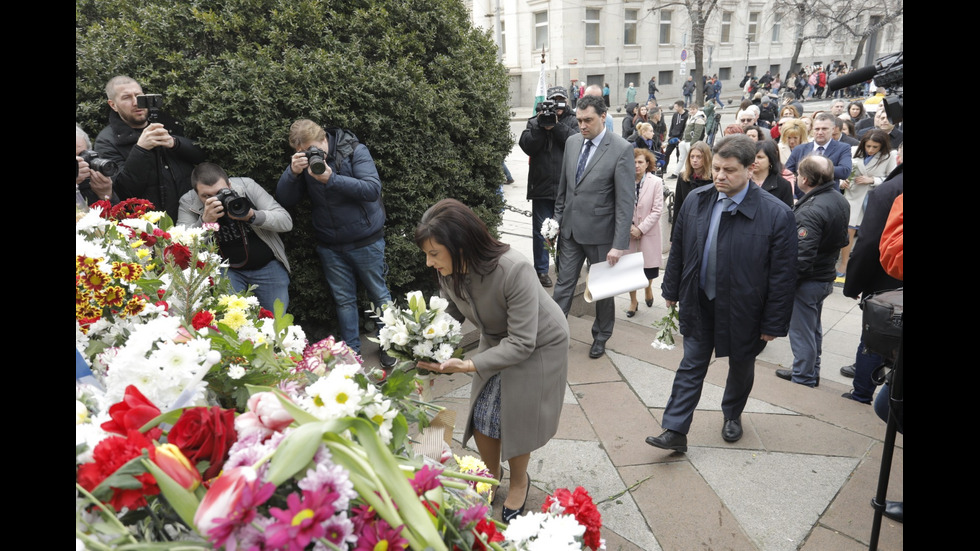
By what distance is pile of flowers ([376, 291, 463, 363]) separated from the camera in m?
2.40

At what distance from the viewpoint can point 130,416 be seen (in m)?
1.03

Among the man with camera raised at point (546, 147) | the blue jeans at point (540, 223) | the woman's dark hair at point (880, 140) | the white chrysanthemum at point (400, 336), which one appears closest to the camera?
the white chrysanthemum at point (400, 336)

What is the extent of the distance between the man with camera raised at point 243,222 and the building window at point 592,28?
30.4 m

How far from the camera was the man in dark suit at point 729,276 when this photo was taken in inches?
131

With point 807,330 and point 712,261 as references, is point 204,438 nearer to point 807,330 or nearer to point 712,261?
point 712,261

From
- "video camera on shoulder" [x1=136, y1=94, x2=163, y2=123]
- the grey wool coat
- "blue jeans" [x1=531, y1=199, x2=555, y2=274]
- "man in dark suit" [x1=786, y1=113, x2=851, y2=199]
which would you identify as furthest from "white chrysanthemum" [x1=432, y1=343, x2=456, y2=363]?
"man in dark suit" [x1=786, y1=113, x2=851, y2=199]

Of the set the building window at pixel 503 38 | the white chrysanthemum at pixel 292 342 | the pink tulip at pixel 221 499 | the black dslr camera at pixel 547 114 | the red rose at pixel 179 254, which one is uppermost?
the building window at pixel 503 38

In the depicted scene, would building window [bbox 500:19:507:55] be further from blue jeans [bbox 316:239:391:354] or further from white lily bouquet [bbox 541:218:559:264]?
blue jeans [bbox 316:239:391:354]

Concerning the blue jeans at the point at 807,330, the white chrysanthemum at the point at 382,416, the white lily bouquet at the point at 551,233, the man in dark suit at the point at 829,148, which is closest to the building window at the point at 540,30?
the man in dark suit at the point at 829,148

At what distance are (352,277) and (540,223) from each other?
2.60 m

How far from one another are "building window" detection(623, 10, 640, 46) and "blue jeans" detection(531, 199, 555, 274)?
97.4 feet

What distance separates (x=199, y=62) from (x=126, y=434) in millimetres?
3525

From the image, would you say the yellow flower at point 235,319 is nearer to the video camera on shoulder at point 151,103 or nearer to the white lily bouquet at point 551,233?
the video camera on shoulder at point 151,103

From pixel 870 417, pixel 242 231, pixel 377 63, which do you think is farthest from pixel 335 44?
pixel 870 417
